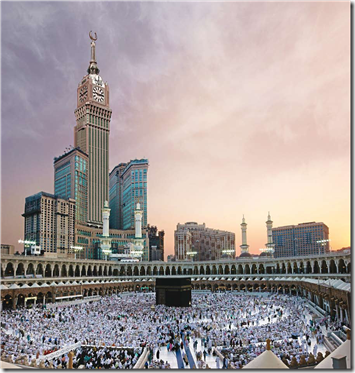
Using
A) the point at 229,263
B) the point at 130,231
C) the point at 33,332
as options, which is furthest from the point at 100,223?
the point at 33,332

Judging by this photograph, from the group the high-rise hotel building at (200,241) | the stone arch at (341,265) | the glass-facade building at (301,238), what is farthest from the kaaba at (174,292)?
the high-rise hotel building at (200,241)

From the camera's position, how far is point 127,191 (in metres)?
104

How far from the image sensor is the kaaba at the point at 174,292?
26177mm

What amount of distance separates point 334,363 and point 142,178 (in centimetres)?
9411

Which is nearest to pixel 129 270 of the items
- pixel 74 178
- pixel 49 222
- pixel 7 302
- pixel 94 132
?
pixel 49 222

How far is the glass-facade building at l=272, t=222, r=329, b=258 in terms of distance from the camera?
314 ft

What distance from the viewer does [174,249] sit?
117375 millimetres

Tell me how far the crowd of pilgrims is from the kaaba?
154cm

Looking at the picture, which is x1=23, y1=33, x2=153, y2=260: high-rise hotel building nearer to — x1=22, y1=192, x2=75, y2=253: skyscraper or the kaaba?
x1=22, y1=192, x2=75, y2=253: skyscraper

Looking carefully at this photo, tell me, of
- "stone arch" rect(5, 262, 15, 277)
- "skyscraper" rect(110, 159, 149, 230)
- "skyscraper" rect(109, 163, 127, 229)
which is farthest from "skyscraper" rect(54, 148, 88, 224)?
"stone arch" rect(5, 262, 15, 277)

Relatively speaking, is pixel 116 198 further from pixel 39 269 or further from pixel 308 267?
pixel 308 267

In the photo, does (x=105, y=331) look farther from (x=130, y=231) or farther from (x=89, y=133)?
(x=89, y=133)

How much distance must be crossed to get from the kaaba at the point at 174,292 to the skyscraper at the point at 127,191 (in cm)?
6764

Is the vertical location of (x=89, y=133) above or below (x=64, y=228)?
above
